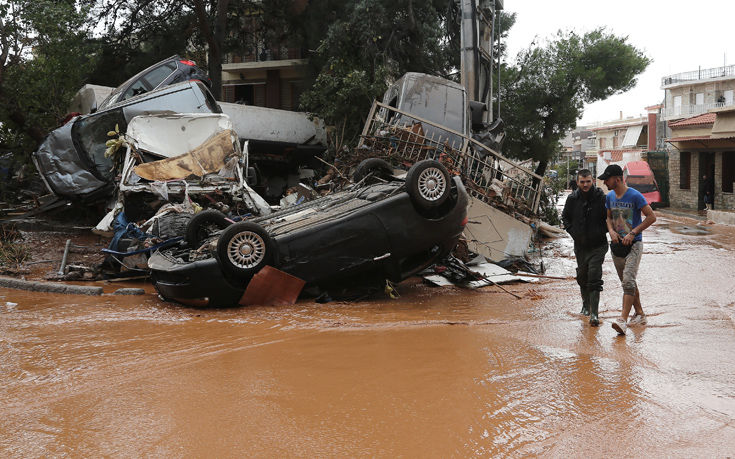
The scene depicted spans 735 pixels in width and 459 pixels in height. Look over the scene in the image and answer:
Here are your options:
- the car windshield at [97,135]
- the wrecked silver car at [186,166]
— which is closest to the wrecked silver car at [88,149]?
the car windshield at [97,135]

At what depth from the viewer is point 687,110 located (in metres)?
52.7

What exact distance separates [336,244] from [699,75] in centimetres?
5701

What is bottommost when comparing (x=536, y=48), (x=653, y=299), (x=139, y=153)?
(x=653, y=299)

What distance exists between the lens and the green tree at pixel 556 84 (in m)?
28.4

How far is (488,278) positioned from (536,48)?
923 inches

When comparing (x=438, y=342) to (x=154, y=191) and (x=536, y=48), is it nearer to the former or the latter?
(x=154, y=191)

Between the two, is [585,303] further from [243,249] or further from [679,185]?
[679,185]

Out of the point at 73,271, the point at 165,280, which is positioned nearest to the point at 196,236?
the point at 165,280

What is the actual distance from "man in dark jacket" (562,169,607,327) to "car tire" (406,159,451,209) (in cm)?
152

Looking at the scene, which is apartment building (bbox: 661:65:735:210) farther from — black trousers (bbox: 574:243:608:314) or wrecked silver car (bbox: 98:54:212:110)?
black trousers (bbox: 574:243:608:314)

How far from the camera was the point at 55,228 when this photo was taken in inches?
508

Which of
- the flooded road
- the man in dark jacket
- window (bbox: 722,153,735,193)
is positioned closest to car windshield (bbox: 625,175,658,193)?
window (bbox: 722,153,735,193)

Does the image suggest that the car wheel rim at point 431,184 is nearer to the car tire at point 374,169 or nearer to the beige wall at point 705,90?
the car tire at point 374,169

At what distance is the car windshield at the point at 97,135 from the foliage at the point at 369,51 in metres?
7.43
